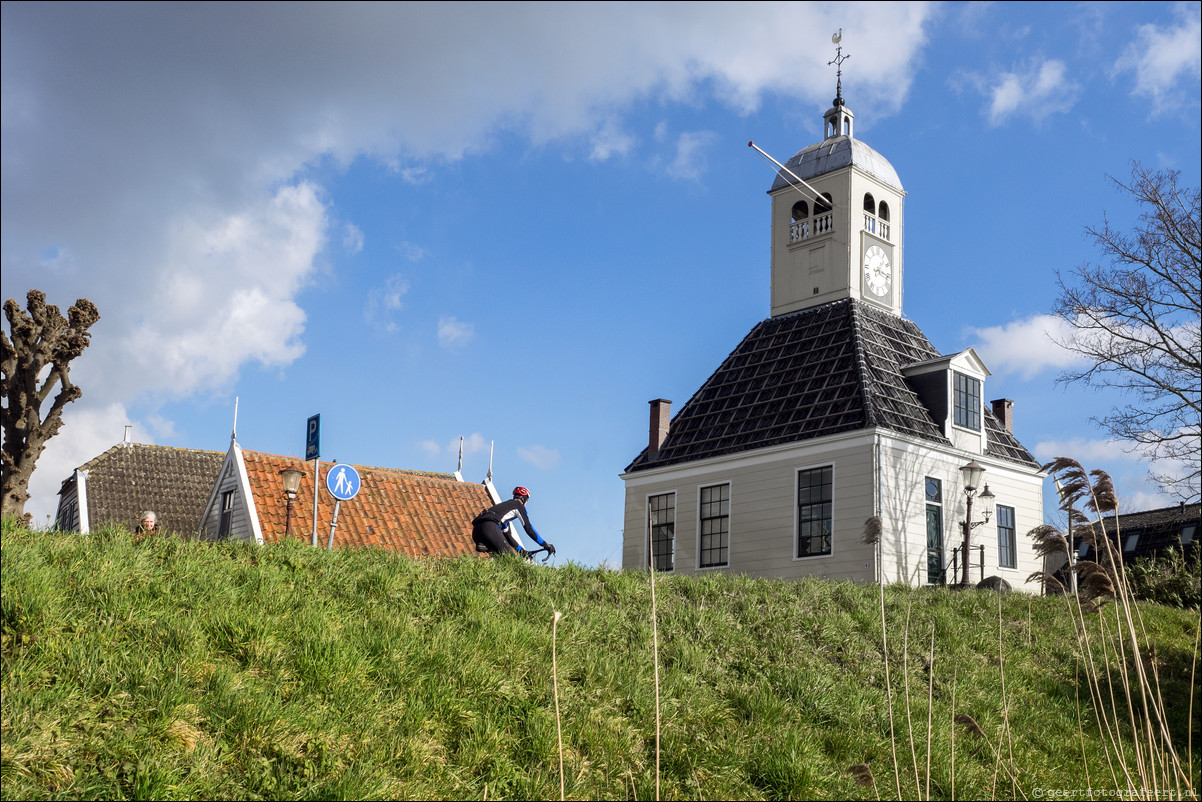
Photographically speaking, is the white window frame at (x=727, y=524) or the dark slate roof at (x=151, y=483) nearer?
the white window frame at (x=727, y=524)

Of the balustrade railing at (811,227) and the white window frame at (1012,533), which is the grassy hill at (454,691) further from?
the balustrade railing at (811,227)

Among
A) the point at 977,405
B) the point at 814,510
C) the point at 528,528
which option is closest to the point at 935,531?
the point at 814,510

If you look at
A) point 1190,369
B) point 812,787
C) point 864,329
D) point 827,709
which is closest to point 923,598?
point 827,709

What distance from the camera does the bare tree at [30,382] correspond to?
12430 mm

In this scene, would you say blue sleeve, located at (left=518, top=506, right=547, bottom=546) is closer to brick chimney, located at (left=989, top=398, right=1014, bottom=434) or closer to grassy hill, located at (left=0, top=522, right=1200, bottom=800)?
grassy hill, located at (left=0, top=522, right=1200, bottom=800)

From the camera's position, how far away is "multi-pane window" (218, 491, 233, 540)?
1029 inches

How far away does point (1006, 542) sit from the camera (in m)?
23.6

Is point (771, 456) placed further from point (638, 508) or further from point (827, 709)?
point (827, 709)

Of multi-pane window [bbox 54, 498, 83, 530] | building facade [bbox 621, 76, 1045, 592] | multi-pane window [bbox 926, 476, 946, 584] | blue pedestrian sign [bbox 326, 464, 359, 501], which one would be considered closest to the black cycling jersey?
blue pedestrian sign [bbox 326, 464, 359, 501]

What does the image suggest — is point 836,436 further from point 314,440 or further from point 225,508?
point 225,508

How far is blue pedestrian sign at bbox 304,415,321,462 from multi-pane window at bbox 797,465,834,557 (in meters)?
10.1

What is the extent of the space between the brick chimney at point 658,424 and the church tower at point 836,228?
3804 mm

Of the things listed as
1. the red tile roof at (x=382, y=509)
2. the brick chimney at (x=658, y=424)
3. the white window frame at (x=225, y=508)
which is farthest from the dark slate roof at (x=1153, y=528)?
the white window frame at (x=225, y=508)

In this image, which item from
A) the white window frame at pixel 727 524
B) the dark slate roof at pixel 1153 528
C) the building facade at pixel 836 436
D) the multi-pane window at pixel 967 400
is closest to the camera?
the building facade at pixel 836 436
